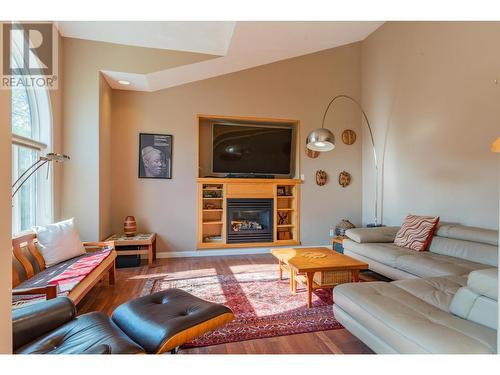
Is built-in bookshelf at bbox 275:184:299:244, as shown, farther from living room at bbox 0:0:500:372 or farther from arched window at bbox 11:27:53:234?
arched window at bbox 11:27:53:234

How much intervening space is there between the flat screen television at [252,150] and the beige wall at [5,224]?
3808 mm

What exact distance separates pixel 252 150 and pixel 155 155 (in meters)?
1.65

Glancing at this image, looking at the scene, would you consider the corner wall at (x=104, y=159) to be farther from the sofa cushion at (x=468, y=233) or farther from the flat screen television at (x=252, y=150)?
the sofa cushion at (x=468, y=233)

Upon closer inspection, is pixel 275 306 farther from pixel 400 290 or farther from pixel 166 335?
pixel 166 335

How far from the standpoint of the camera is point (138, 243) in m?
3.84

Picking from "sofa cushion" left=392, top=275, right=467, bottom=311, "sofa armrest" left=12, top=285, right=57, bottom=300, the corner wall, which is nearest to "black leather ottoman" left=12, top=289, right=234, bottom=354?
"sofa armrest" left=12, top=285, right=57, bottom=300

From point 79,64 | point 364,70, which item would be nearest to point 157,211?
point 79,64

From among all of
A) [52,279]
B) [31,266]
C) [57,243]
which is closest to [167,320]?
[52,279]

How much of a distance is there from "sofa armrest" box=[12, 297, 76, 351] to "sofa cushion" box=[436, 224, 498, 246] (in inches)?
143

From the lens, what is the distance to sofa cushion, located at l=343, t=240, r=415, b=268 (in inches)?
119

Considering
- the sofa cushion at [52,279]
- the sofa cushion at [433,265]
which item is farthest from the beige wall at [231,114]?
the sofa cushion at [433,265]

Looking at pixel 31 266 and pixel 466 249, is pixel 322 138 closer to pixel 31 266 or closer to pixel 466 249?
pixel 466 249

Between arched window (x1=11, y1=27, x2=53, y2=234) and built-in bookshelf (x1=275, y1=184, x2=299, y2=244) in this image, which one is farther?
built-in bookshelf (x1=275, y1=184, x2=299, y2=244)
